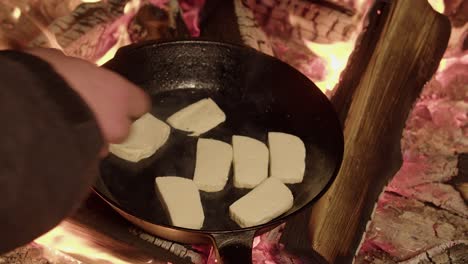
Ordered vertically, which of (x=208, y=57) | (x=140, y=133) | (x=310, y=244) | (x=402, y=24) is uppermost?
(x=402, y=24)

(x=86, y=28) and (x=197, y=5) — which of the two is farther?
(x=197, y=5)

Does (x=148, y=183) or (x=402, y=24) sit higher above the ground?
(x=402, y=24)

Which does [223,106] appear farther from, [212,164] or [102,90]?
[102,90]

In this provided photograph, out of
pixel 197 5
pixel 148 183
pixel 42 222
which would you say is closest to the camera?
pixel 42 222

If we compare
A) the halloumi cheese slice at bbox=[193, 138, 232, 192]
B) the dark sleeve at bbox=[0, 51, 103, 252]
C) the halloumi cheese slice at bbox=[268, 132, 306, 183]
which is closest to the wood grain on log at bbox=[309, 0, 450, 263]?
the halloumi cheese slice at bbox=[268, 132, 306, 183]

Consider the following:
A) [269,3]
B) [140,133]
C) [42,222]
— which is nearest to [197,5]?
[269,3]

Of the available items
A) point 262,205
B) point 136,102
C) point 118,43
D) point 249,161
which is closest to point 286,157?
point 249,161

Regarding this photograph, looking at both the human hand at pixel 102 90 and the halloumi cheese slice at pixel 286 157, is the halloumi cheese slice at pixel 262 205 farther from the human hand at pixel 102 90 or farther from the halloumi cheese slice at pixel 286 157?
the human hand at pixel 102 90

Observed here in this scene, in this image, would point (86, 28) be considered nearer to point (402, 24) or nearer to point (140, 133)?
point (140, 133)
